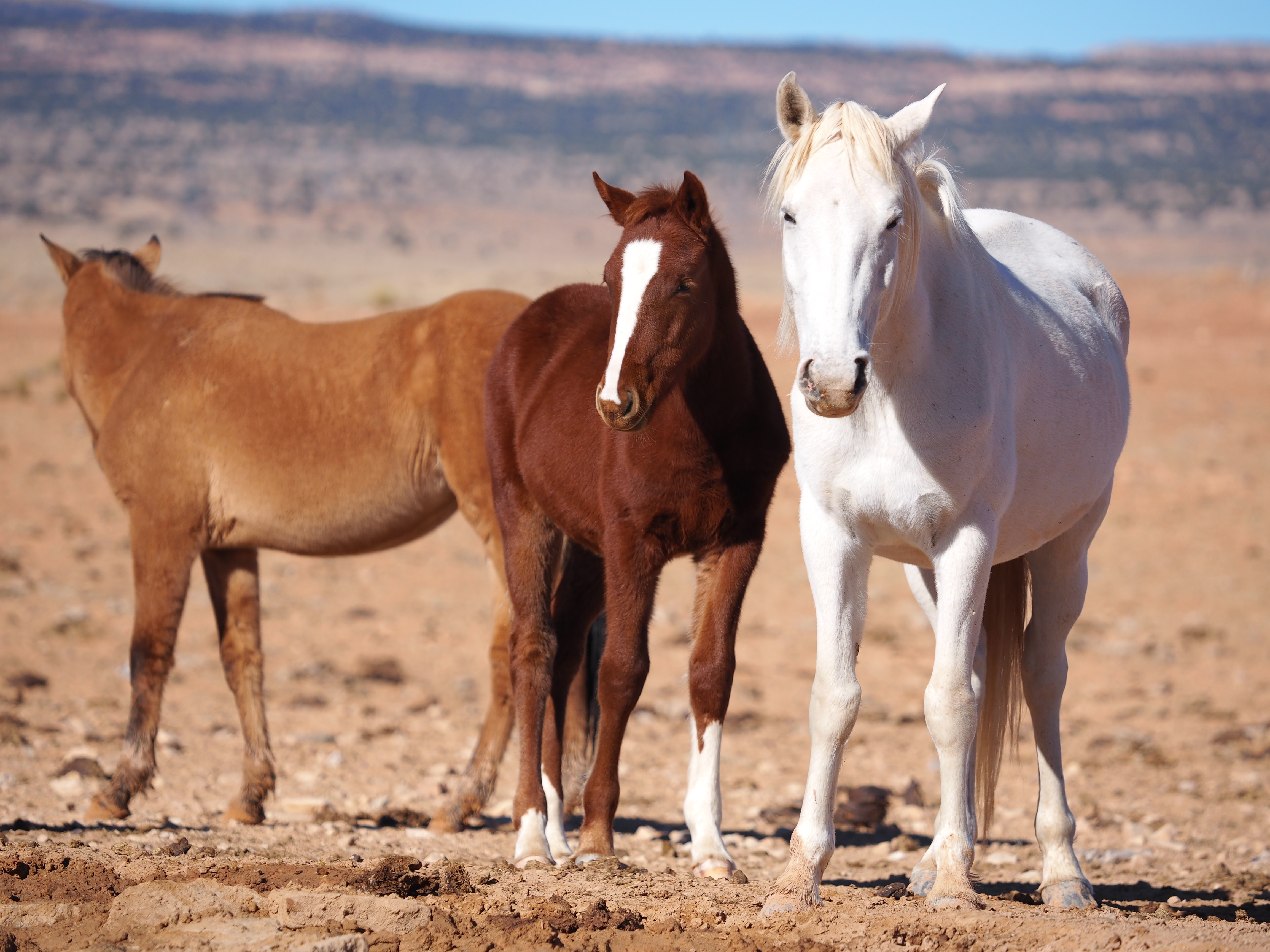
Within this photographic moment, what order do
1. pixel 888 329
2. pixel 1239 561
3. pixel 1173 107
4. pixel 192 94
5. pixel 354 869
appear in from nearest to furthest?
pixel 888 329 → pixel 354 869 → pixel 1239 561 → pixel 192 94 → pixel 1173 107

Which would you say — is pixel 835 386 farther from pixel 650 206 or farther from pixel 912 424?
pixel 650 206

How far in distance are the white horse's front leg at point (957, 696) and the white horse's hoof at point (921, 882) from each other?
1.23 ft

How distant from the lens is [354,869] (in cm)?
396

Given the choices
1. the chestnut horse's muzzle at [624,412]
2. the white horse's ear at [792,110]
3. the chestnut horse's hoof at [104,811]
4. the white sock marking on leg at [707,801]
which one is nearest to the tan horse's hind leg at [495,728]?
the chestnut horse's hoof at [104,811]

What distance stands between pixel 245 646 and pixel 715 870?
286 cm

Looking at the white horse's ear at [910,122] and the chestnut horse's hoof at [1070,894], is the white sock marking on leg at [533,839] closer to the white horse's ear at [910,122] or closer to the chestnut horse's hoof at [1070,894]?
the chestnut horse's hoof at [1070,894]

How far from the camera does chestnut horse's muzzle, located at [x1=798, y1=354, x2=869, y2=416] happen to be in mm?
3143

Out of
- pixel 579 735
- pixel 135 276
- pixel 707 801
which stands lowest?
A: pixel 707 801

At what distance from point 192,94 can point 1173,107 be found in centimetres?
7491

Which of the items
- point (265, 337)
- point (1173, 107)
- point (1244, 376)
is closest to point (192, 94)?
point (1173, 107)

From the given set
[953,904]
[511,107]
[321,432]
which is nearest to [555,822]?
[953,904]

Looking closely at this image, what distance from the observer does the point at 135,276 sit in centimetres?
670

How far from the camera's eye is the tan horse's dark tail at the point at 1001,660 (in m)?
4.84

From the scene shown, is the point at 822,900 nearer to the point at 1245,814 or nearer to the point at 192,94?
the point at 1245,814
